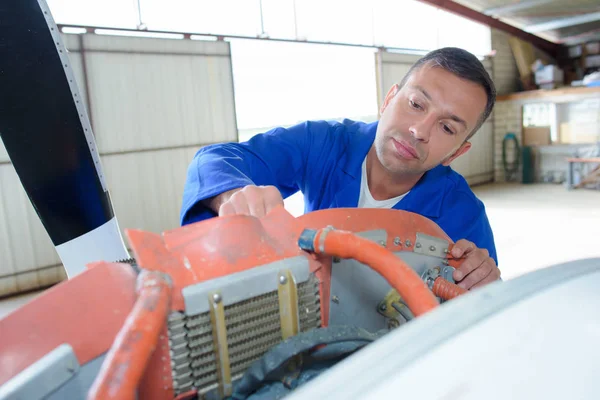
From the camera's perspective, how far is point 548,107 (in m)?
11.0

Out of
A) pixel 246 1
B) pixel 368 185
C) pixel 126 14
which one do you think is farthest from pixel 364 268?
pixel 246 1

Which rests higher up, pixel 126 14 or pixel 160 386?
pixel 126 14

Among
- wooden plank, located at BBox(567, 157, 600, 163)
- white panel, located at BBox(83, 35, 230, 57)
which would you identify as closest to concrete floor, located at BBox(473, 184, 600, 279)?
wooden plank, located at BBox(567, 157, 600, 163)

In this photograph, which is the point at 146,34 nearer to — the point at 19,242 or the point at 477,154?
the point at 19,242

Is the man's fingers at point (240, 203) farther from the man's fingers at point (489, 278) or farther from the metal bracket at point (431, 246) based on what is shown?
the man's fingers at point (489, 278)

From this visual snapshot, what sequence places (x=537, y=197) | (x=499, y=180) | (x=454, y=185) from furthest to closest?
(x=499, y=180)
(x=537, y=197)
(x=454, y=185)

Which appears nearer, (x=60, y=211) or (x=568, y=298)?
(x=568, y=298)

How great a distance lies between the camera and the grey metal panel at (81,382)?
1.77 feet

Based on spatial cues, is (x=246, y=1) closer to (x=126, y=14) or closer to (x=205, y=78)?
(x=205, y=78)

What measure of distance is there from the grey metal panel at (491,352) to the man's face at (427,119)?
798 mm

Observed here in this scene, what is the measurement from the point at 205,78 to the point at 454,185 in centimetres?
556

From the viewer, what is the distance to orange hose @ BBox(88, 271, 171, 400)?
434 mm

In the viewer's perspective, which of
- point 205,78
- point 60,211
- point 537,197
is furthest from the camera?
point 537,197

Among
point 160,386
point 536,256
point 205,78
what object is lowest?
point 536,256
